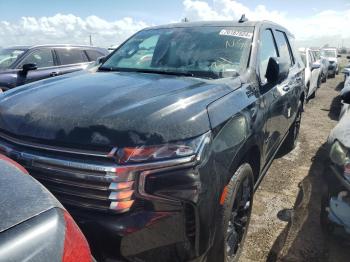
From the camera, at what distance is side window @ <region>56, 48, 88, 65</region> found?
28.0 ft

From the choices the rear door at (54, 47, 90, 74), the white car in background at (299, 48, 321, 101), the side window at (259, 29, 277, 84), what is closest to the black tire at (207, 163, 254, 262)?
the side window at (259, 29, 277, 84)

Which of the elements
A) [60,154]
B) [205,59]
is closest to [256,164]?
[205,59]

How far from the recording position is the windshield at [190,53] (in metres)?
3.17

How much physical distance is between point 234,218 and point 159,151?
108 centimetres

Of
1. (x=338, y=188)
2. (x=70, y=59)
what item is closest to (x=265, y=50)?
(x=338, y=188)

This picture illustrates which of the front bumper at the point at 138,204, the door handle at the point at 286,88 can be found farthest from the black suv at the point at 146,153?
the door handle at the point at 286,88

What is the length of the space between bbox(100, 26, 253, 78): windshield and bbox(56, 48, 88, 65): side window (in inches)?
199

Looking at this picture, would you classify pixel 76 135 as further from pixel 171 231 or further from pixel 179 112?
pixel 171 231

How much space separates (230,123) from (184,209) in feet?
2.42

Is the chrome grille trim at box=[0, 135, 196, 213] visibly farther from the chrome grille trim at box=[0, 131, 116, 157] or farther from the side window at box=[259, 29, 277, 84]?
the side window at box=[259, 29, 277, 84]

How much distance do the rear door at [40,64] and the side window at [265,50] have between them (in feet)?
17.9

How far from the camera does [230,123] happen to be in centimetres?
239

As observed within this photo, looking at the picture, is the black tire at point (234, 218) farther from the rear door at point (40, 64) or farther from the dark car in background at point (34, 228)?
the rear door at point (40, 64)

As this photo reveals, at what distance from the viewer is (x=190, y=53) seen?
340 centimetres
